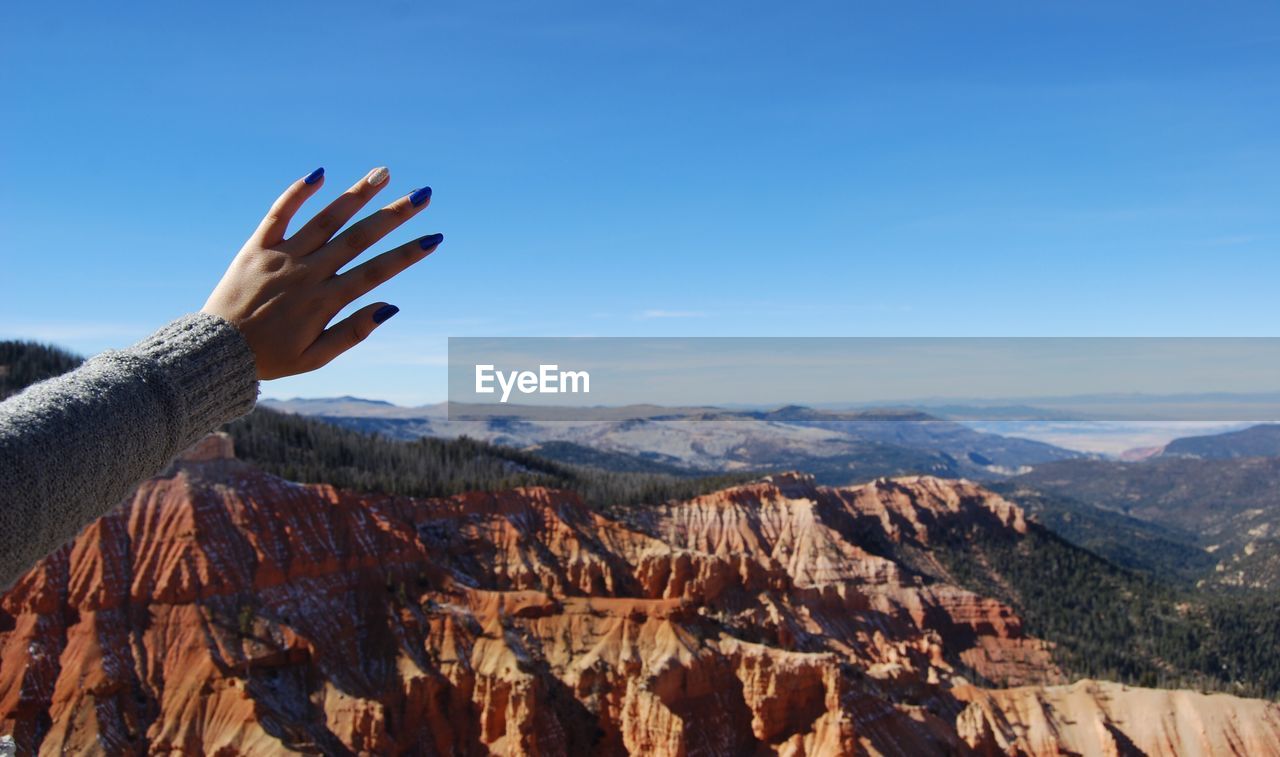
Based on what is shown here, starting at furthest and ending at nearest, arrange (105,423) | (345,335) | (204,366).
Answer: (345,335), (204,366), (105,423)

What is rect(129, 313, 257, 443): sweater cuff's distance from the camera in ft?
10.0

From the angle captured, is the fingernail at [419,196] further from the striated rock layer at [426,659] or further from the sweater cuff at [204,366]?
the striated rock layer at [426,659]

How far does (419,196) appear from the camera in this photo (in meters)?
3.64

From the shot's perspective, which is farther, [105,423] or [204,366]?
[204,366]

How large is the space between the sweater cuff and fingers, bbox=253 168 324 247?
33cm

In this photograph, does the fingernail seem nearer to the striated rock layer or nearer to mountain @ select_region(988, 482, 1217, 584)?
the striated rock layer

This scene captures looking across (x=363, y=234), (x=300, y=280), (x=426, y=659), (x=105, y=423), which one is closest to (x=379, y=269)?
(x=363, y=234)

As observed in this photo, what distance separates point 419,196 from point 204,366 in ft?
3.21

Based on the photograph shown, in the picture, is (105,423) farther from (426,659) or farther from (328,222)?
(426,659)

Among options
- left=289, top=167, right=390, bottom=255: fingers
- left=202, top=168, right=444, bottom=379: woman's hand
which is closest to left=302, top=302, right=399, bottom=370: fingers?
left=202, top=168, right=444, bottom=379: woman's hand

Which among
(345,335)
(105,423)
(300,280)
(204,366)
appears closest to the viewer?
(105,423)

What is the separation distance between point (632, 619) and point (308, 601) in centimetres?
1793

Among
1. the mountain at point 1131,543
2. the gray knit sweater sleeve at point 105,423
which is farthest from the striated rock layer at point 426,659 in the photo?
the mountain at point 1131,543

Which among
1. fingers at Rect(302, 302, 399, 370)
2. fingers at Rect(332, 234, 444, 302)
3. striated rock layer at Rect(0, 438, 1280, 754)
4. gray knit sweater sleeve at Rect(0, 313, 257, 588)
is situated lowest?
striated rock layer at Rect(0, 438, 1280, 754)
